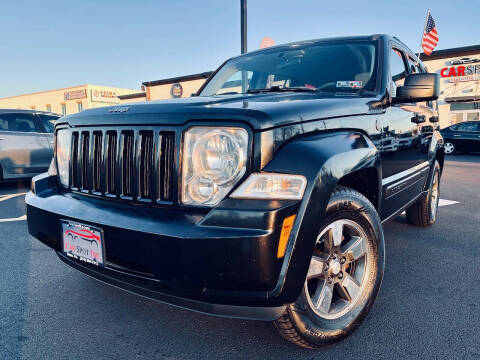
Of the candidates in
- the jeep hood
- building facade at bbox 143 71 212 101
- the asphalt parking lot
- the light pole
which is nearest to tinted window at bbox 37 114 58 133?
the asphalt parking lot

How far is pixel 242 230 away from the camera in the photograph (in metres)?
1.49

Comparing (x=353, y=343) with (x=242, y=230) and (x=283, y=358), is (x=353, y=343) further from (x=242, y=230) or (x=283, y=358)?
(x=242, y=230)

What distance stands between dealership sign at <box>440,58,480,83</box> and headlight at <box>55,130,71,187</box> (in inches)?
848

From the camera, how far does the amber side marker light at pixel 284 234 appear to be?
1519 millimetres

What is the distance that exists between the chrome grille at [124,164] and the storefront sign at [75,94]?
42797 mm

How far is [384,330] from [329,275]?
0.48 metres

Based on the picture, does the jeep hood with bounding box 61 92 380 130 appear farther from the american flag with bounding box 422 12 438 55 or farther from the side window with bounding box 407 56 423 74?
the american flag with bounding box 422 12 438 55

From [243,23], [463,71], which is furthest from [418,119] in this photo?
[463,71]

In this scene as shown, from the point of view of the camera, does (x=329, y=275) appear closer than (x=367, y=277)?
Yes

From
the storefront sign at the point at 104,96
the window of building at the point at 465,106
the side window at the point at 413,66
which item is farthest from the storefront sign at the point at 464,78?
the storefront sign at the point at 104,96

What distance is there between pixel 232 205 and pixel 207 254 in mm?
220

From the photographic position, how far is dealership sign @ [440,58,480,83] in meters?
19.4

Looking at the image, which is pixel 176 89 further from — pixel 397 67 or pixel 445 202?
pixel 397 67

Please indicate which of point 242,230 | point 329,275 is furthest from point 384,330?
point 242,230
